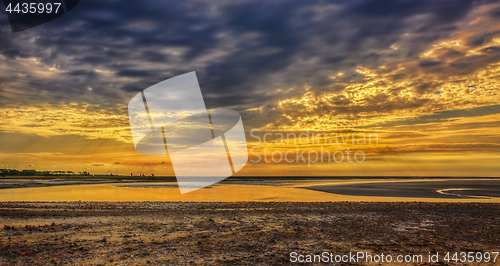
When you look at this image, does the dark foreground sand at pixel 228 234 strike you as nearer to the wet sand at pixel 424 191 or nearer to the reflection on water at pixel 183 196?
the reflection on water at pixel 183 196

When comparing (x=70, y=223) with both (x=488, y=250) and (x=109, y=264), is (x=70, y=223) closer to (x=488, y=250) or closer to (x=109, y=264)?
(x=109, y=264)

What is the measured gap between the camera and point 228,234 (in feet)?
33.2

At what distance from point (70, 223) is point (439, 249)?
15.6m

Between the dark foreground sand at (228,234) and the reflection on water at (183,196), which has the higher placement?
the dark foreground sand at (228,234)

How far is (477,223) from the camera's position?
38.1 ft

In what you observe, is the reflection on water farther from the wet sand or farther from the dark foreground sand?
the dark foreground sand

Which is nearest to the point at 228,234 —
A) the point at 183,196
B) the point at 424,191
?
the point at 183,196

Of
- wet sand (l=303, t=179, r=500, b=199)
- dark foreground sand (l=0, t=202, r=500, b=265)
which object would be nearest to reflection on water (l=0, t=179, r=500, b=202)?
wet sand (l=303, t=179, r=500, b=199)

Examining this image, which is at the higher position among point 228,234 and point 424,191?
point 228,234

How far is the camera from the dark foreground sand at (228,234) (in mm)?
7664

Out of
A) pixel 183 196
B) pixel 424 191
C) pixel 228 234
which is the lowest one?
pixel 424 191

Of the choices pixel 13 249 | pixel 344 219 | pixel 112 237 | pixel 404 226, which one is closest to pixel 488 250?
pixel 404 226

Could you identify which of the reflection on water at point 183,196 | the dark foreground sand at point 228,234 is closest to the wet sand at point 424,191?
the reflection on water at point 183,196

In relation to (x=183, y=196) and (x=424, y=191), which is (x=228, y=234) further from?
(x=424, y=191)
